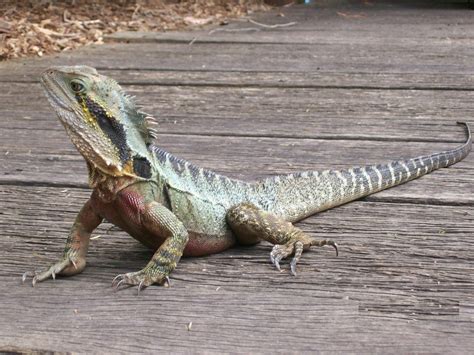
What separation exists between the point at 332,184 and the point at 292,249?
0.61 metres

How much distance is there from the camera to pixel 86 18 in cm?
733

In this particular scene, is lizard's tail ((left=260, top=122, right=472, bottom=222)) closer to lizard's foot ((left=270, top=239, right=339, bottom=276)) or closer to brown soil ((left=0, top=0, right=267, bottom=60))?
lizard's foot ((left=270, top=239, right=339, bottom=276))

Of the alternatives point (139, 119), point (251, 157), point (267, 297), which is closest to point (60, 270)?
point (139, 119)

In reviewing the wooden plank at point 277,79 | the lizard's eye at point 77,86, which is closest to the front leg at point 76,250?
the lizard's eye at point 77,86

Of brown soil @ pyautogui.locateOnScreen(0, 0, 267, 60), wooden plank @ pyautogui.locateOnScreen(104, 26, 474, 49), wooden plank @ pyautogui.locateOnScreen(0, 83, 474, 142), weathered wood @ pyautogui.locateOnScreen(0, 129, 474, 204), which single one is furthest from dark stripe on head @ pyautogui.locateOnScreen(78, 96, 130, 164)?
wooden plank @ pyautogui.locateOnScreen(104, 26, 474, 49)

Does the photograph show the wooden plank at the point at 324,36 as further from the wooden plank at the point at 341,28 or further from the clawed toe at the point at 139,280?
the clawed toe at the point at 139,280

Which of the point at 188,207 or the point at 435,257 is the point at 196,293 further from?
the point at 435,257

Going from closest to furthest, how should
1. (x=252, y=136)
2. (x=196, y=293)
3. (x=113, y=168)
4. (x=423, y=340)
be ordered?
(x=423, y=340) → (x=196, y=293) → (x=113, y=168) → (x=252, y=136)

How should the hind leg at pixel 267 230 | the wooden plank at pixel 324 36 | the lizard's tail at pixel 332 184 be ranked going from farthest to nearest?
1. the wooden plank at pixel 324 36
2. the lizard's tail at pixel 332 184
3. the hind leg at pixel 267 230

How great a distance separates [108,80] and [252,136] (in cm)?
170

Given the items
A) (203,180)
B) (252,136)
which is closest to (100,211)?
(203,180)

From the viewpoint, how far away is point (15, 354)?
6.03 feet

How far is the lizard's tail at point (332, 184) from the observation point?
2.83 metres

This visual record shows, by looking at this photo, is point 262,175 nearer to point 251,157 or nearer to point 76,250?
point 251,157
